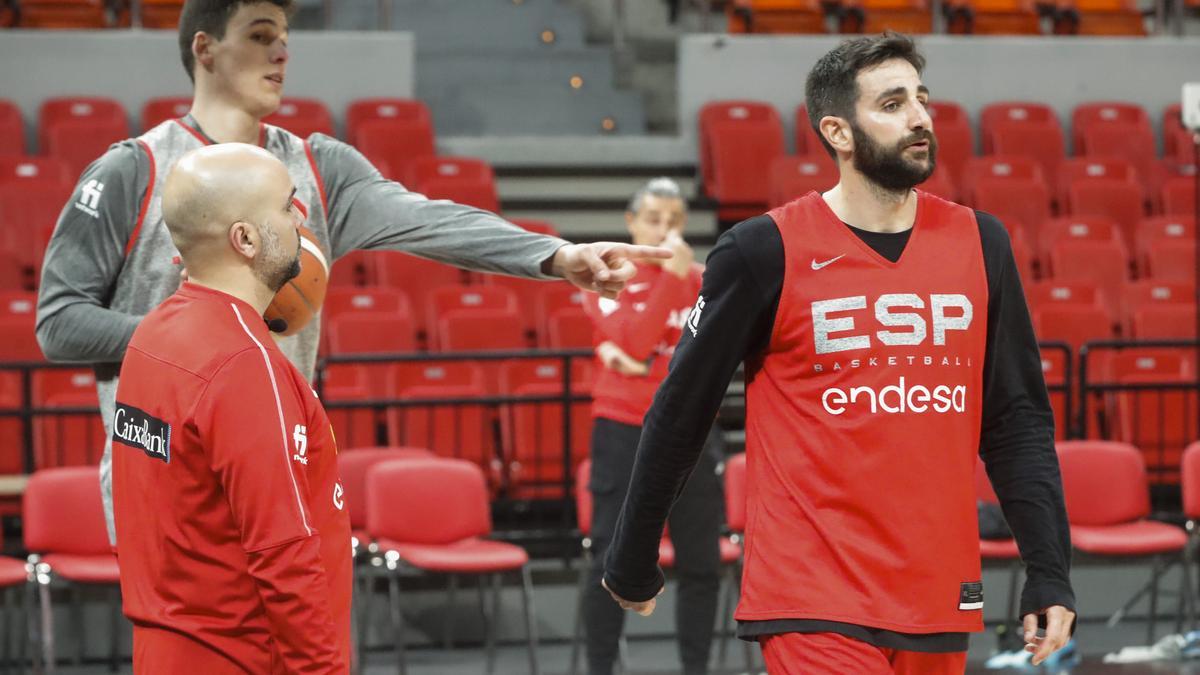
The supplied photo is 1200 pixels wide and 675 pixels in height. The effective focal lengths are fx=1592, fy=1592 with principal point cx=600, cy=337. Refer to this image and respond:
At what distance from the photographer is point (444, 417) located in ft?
26.8

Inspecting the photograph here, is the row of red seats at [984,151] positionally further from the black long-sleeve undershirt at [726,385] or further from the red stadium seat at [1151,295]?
the black long-sleeve undershirt at [726,385]

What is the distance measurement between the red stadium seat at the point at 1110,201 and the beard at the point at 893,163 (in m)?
8.88

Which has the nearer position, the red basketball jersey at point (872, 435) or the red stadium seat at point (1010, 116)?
the red basketball jersey at point (872, 435)

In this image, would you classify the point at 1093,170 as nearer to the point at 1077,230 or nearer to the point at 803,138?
the point at 1077,230

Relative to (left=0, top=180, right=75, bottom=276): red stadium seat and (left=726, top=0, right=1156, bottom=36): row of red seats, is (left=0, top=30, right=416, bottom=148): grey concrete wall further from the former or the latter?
(left=726, top=0, right=1156, bottom=36): row of red seats

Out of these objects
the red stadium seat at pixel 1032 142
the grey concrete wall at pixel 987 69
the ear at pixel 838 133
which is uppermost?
the grey concrete wall at pixel 987 69

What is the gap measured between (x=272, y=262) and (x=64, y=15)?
415 inches

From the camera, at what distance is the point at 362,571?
6.86 metres

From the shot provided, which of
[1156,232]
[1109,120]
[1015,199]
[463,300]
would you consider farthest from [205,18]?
[1109,120]

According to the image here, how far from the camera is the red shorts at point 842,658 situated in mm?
2635

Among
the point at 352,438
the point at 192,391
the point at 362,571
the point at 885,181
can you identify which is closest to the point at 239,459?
the point at 192,391

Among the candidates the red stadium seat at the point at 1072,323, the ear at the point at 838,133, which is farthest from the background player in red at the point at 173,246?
the red stadium seat at the point at 1072,323

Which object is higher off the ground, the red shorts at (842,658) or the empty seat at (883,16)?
the empty seat at (883,16)

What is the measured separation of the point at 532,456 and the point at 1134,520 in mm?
2904
